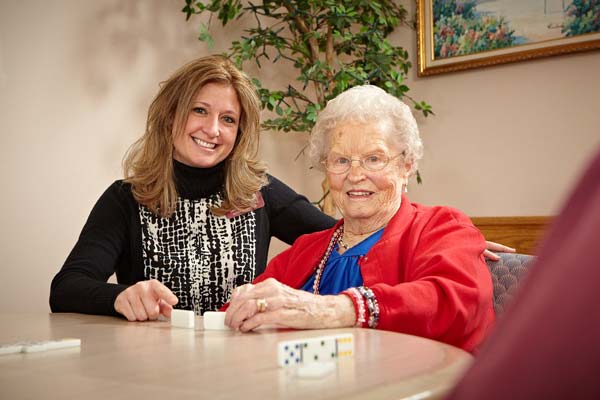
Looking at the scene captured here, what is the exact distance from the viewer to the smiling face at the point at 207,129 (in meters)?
2.47

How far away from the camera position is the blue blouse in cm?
191

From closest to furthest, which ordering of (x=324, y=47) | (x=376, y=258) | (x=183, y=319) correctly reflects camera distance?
(x=183, y=319), (x=376, y=258), (x=324, y=47)

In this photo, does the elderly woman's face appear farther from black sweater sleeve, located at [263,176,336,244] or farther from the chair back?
black sweater sleeve, located at [263,176,336,244]

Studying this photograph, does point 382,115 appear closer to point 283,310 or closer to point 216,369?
point 283,310

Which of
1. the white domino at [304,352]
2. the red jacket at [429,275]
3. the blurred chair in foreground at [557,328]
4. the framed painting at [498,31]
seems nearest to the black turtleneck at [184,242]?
the red jacket at [429,275]

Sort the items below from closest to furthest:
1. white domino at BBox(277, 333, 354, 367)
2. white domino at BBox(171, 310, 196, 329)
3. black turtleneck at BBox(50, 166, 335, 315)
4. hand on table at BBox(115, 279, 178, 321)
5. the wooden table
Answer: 1. the wooden table
2. white domino at BBox(277, 333, 354, 367)
3. white domino at BBox(171, 310, 196, 329)
4. hand on table at BBox(115, 279, 178, 321)
5. black turtleneck at BBox(50, 166, 335, 315)

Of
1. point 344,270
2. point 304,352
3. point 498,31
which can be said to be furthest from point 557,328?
point 498,31

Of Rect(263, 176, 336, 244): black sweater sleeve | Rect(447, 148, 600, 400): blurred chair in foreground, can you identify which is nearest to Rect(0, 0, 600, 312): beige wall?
Rect(263, 176, 336, 244): black sweater sleeve

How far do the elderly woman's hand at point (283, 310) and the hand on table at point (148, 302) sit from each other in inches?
12.0

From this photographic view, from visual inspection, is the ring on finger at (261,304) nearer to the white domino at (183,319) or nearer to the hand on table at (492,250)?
the white domino at (183,319)

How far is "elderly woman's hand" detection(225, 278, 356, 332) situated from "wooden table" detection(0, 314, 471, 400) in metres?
0.03

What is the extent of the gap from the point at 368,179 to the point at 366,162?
0.17ft

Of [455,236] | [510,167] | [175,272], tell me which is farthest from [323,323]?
[510,167]

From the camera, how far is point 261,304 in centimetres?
142
